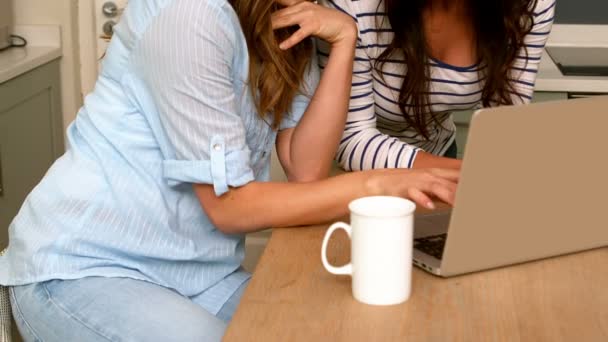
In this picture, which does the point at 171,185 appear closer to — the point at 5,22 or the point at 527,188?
the point at 527,188

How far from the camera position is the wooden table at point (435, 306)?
0.97 meters

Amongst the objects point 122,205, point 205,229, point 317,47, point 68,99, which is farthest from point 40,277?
point 68,99

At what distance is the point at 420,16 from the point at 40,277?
2.60 feet

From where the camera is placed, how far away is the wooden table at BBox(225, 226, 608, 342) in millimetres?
969

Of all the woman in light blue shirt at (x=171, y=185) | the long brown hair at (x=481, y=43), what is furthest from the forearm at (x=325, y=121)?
the long brown hair at (x=481, y=43)

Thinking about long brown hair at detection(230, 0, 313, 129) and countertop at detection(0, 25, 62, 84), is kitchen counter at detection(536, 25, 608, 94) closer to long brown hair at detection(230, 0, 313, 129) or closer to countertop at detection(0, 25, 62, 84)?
long brown hair at detection(230, 0, 313, 129)

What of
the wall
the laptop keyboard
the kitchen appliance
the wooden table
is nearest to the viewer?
the wooden table

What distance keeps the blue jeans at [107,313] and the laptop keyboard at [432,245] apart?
288mm

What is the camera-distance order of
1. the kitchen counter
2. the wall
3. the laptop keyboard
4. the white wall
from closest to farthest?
the laptop keyboard
the kitchen counter
the wall
the white wall

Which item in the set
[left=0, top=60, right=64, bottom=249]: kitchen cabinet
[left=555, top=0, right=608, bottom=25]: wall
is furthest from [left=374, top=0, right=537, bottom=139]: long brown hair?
[left=0, top=60, right=64, bottom=249]: kitchen cabinet

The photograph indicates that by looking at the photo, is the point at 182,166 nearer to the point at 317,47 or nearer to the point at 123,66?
the point at 123,66

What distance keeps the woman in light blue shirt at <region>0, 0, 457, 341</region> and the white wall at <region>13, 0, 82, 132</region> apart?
5.22 ft

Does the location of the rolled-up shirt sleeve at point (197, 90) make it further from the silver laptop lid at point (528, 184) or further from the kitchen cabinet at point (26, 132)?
the kitchen cabinet at point (26, 132)

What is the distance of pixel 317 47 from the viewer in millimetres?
1598
